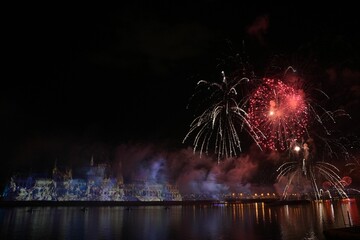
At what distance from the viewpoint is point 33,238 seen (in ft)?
143

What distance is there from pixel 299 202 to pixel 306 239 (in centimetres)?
15631

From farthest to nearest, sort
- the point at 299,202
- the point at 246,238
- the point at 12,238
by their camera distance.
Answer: the point at 299,202, the point at 12,238, the point at 246,238

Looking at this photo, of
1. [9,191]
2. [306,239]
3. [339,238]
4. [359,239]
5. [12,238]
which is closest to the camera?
[359,239]

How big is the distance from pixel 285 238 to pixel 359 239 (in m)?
12.4

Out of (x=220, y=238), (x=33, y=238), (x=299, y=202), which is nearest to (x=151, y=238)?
(x=220, y=238)

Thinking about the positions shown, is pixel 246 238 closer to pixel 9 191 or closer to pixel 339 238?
pixel 339 238

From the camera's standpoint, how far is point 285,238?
38.4 m

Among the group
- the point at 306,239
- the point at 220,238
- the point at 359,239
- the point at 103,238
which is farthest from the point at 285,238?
the point at 103,238

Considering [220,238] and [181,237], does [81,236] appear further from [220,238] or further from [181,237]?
[220,238]

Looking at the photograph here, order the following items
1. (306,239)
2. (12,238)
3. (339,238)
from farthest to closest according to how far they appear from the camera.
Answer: (12,238) → (306,239) → (339,238)

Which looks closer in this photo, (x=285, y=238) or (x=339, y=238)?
(x=339, y=238)

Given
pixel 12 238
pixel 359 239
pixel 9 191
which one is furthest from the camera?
pixel 9 191

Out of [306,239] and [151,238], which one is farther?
[151,238]

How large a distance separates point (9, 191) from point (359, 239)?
215 metres
